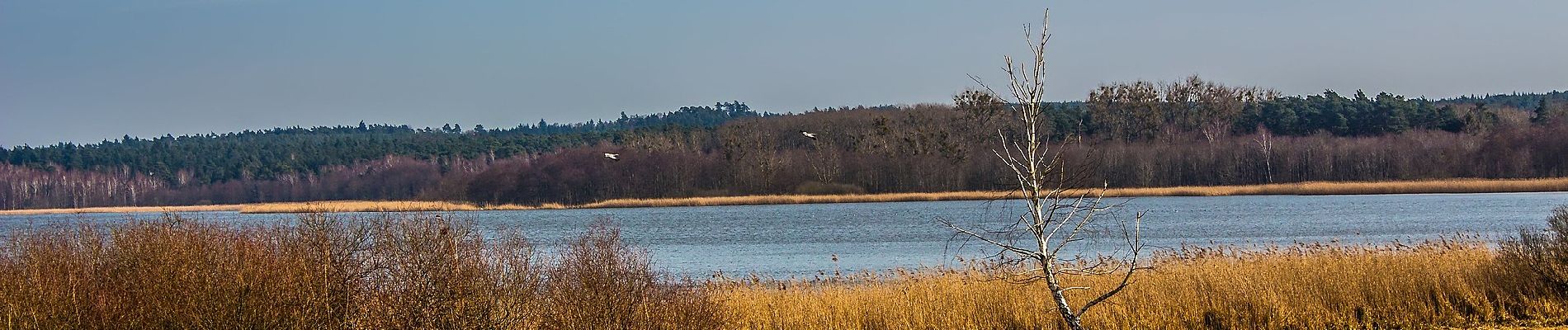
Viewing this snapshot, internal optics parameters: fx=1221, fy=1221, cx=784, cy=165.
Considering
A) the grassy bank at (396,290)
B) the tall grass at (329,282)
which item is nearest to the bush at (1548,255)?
the grassy bank at (396,290)

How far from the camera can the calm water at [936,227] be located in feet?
90.3

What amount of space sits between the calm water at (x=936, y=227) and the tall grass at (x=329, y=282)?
6.34 feet

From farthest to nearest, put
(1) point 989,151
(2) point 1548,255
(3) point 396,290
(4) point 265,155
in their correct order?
(4) point 265,155, (1) point 989,151, (2) point 1548,255, (3) point 396,290

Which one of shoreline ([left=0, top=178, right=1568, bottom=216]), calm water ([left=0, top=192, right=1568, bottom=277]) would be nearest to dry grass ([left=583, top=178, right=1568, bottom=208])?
shoreline ([left=0, top=178, right=1568, bottom=216])

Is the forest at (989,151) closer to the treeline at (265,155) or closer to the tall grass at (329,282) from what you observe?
the treeline at (265,155)

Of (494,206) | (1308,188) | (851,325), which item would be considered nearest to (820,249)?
(851,325)

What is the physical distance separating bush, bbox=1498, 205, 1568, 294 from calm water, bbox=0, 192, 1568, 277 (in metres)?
5.62

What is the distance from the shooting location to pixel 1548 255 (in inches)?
487

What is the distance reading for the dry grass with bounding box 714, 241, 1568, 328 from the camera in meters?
Result: 12.4

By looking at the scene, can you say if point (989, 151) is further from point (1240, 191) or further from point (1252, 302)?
point (1252, 302)

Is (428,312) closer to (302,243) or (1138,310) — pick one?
(302,243)

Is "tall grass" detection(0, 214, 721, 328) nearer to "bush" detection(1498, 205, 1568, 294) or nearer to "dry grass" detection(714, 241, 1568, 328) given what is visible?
"dry grass" detection(714, 241, 1568, 328)

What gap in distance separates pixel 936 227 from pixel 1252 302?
92.0 feet

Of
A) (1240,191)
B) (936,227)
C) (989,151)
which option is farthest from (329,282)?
(989,151)
